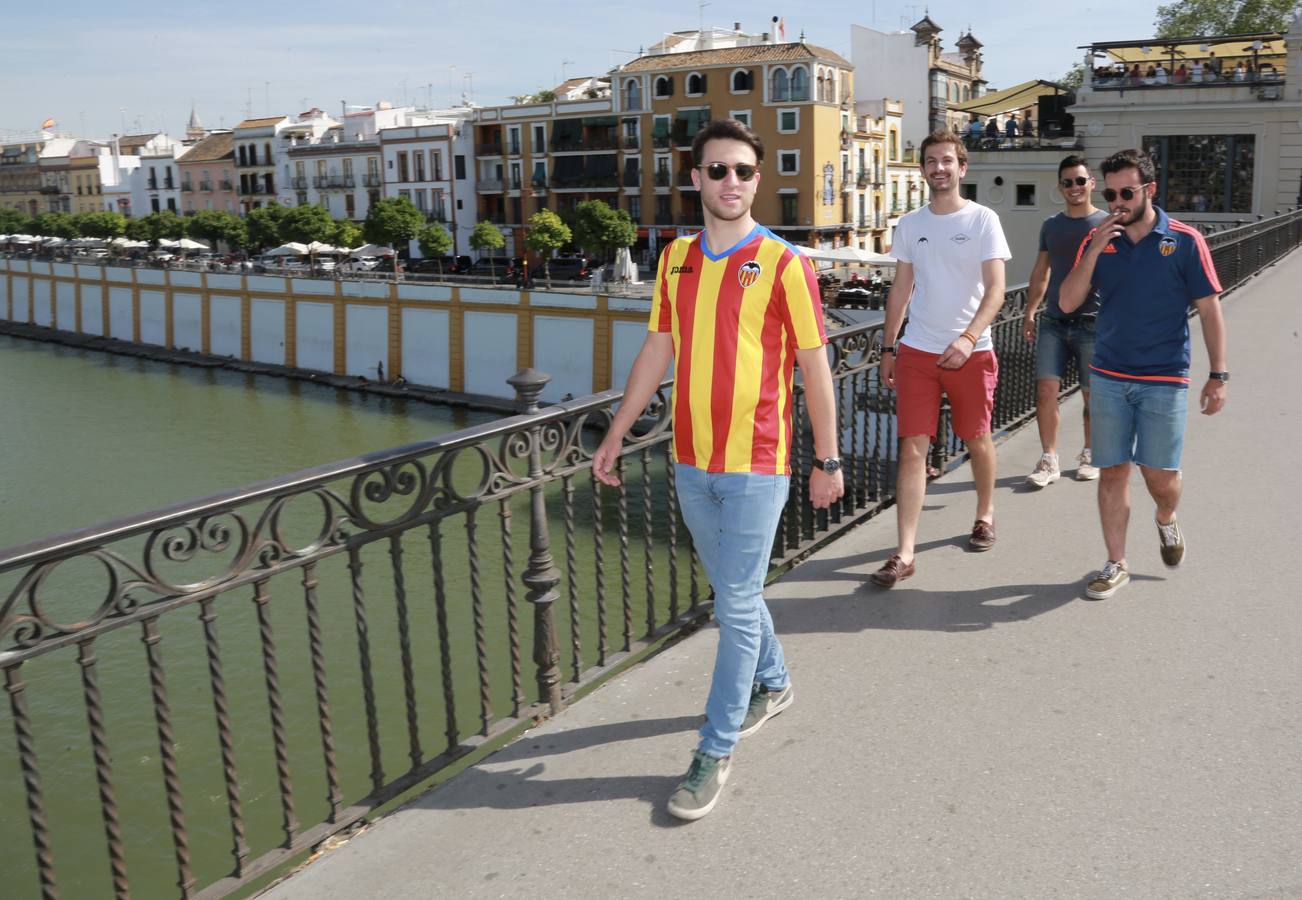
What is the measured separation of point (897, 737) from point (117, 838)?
212 centimetres

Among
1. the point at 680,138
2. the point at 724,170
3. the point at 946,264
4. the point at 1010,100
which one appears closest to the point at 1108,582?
the point at 946,264

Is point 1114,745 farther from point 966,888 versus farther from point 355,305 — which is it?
point 355,305

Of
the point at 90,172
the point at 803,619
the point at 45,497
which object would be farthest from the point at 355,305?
the point at 90,172

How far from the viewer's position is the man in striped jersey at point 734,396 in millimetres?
2977

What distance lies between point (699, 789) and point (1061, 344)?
3.96 metres

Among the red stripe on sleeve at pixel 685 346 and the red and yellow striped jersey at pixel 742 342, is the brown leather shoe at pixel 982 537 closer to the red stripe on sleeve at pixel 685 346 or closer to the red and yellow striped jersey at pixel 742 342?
the red and yellow striped jersey at pixel 742 342

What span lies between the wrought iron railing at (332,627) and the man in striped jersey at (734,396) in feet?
1.41

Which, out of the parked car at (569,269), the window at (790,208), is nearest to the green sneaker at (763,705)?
the parked car at (569,269)

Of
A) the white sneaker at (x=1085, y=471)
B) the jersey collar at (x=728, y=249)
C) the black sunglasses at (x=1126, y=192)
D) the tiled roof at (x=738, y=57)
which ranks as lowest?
the white sneaker at (x=1085, y=471)

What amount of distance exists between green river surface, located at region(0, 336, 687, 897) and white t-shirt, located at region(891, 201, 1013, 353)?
151cm

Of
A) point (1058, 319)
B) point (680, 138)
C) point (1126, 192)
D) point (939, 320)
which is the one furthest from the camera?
point (680, 138)

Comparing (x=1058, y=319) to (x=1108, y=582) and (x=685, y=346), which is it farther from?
(x=685, y=346)

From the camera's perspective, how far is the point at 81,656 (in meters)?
2.54

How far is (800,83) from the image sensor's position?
50.7 meters
